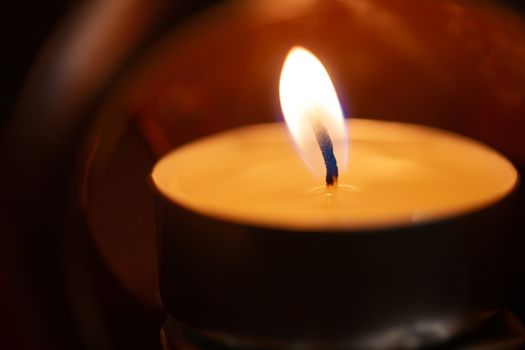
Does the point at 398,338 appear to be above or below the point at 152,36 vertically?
below

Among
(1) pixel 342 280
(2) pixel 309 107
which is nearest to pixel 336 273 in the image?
(1) pixel 342 280

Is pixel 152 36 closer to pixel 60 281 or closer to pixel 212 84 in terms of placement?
pixel 60 281

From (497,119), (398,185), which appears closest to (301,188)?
(398,185)

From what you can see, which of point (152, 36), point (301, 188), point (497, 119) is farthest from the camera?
point (497, 119)

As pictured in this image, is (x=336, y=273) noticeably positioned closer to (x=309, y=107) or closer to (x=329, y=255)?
(x=329, y=255)

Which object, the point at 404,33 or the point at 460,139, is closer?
the point at 460,139

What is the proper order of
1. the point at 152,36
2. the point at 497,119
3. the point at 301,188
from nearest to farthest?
the point at 152,36, the point at 301,188, the point at 497,119
